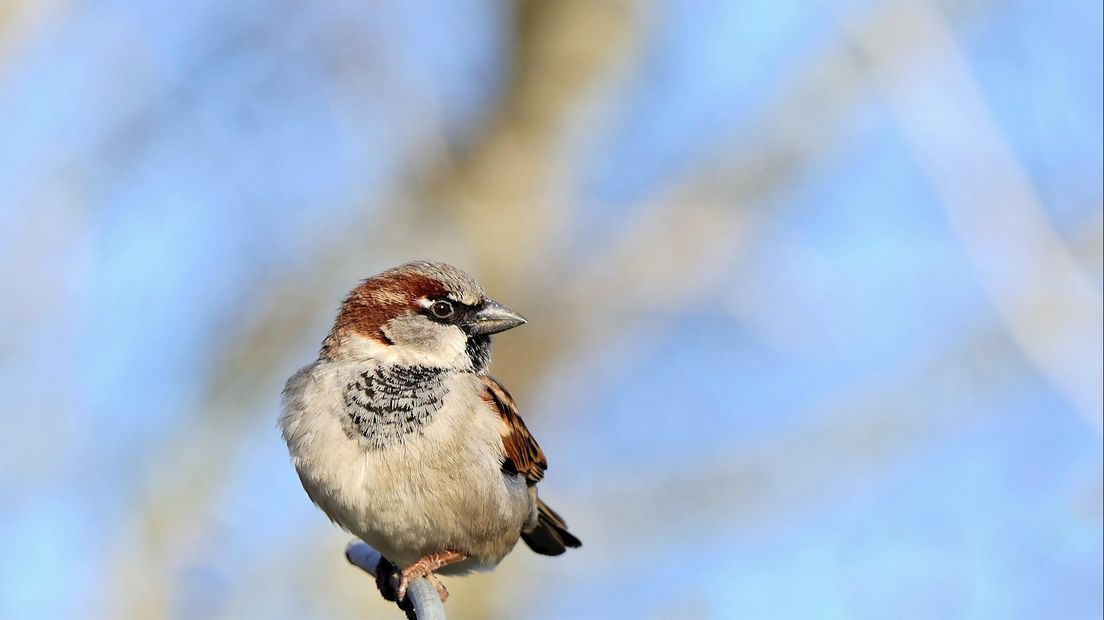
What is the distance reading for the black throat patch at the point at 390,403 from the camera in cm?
349

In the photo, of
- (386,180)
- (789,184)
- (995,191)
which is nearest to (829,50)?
(789,184)

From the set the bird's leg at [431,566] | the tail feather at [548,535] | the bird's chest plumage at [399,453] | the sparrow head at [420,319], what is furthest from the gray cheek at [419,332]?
the tail feather at [548,535]

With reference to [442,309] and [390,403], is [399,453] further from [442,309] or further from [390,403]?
[442,309]

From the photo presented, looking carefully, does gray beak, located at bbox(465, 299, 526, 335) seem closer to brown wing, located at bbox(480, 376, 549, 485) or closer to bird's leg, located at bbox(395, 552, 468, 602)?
brown wing, located at bbox(480, 376, 549, 485)

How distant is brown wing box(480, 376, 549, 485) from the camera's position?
12.5 ft

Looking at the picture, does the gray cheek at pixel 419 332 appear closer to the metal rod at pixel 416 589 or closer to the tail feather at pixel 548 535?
the metal rod at pixel 416 589

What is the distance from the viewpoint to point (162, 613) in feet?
20.6

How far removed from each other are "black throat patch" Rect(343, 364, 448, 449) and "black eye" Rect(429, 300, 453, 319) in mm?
237

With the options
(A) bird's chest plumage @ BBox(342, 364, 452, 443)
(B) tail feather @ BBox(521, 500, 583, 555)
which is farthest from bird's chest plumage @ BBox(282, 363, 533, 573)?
(B) tail feather @ BBox(521, 500, 583, 555)

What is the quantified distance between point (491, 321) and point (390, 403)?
1.55 ft

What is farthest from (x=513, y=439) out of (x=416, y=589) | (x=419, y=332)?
(x=416, y=589)

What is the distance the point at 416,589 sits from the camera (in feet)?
10.6

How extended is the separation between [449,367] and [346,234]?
3840 millimetres

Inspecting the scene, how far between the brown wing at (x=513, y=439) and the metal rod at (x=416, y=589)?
1.48 ft
